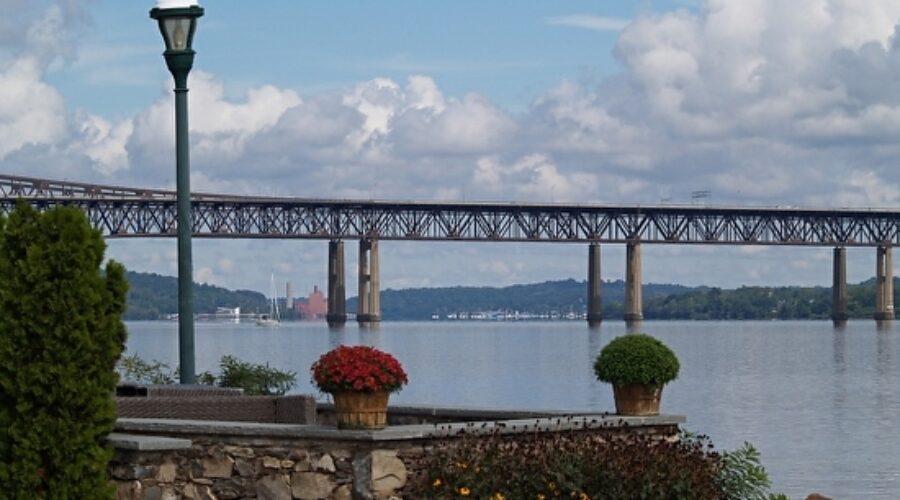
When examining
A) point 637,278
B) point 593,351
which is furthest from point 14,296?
point 637,278

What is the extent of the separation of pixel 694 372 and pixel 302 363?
16.5 m

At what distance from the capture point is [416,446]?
42.9 ft

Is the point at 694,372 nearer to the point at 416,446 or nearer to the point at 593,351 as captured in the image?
the point at 593,351

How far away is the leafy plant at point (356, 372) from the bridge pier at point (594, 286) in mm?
152697

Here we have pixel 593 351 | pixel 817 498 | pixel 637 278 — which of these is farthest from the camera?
pixel 637 278

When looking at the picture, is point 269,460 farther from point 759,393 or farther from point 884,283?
point 884,283

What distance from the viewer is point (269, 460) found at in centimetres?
1333

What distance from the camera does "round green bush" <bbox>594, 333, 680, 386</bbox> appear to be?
15.1 m

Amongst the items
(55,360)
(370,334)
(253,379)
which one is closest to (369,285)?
(370,334)

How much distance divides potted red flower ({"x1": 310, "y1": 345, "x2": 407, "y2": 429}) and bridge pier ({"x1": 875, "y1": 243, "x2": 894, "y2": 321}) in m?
165

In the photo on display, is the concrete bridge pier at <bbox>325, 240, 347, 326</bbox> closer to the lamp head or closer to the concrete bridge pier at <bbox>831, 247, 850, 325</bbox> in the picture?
the concrete bridge pier at <bbox>831, 247, 850, 325</bbox>

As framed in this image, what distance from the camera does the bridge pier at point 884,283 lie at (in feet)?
569

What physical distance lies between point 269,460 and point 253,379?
10647mm

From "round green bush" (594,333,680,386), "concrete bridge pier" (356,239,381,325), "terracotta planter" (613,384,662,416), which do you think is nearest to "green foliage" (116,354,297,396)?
"round green bush" (594,333,680,386)
